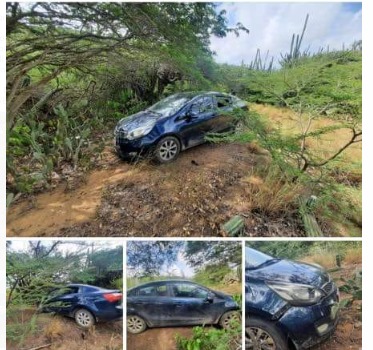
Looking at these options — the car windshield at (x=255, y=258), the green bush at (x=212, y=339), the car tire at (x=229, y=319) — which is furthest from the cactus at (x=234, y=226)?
the green bush at (x=212, y=339)

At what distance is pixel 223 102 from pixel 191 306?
4.11 feet

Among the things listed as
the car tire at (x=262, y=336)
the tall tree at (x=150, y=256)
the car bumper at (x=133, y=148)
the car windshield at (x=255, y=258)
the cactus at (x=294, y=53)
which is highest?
the cactus at (x=294, y=53)

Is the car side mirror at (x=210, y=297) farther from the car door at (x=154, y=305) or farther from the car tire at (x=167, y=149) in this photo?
the car tire at (x=167, y=149)

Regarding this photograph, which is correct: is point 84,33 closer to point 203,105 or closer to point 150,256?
point 203,105

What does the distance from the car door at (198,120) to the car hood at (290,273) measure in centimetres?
87

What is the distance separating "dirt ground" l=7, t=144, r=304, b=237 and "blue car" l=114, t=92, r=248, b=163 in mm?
78

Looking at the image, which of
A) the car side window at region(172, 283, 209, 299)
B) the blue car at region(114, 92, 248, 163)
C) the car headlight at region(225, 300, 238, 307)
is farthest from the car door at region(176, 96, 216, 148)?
the car headlight at region(225, 300, 238, 307)

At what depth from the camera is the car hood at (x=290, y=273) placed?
7.70ft

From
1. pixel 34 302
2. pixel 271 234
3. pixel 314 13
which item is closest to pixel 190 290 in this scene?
pixel 271 234

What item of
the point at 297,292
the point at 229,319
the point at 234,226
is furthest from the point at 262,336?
the point at 234,226

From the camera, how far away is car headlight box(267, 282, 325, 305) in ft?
7.60

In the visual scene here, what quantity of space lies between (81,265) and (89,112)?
926 mm

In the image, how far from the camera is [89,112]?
2.36 metres
